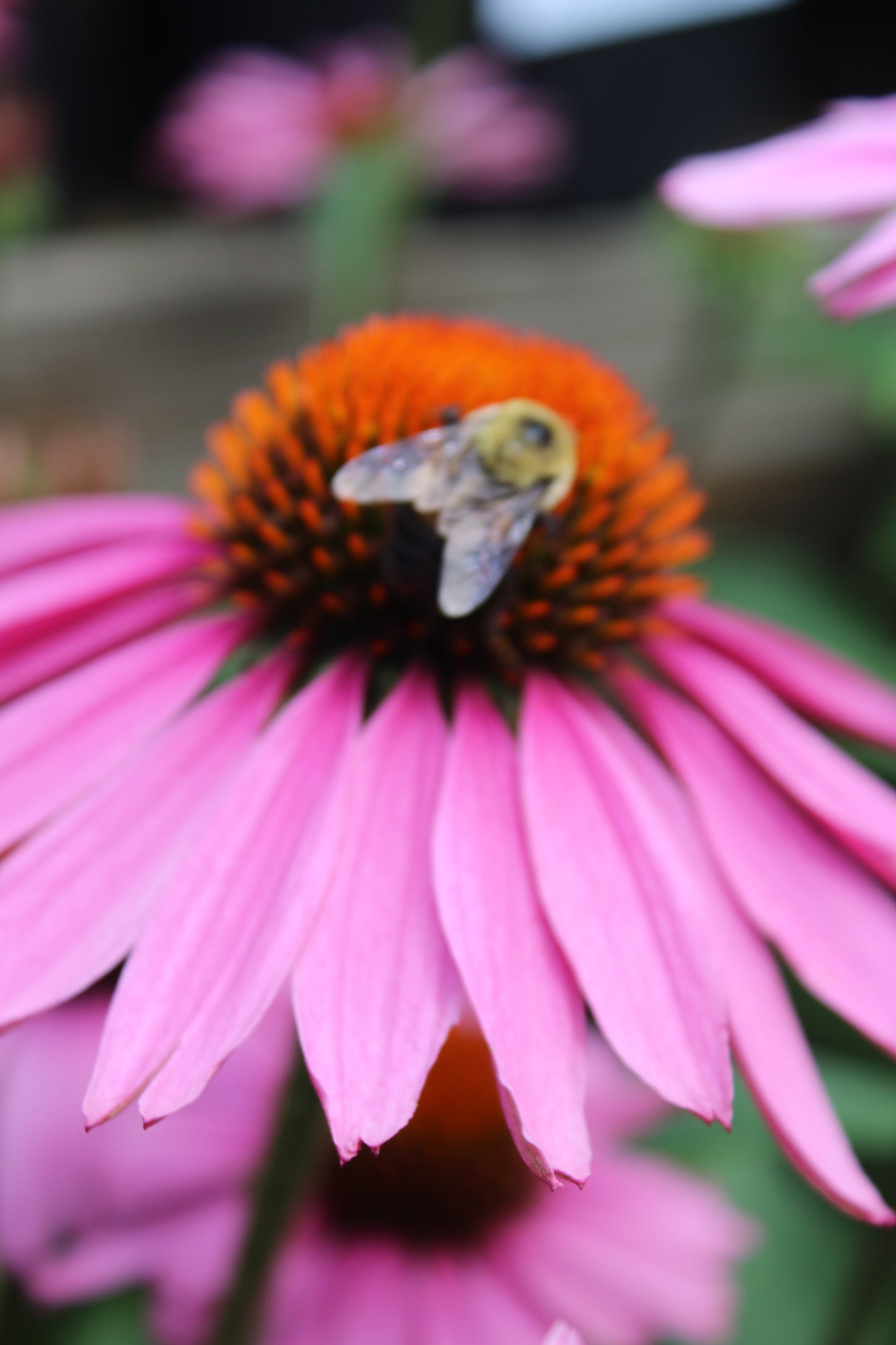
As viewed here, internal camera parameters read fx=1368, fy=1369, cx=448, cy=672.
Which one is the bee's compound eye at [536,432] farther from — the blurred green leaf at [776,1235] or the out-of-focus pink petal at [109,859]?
the blurred green leaf at [776,1235]

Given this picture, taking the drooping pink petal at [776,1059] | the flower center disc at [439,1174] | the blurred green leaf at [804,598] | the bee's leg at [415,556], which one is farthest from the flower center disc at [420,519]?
the blurred green leaf at [804,598]

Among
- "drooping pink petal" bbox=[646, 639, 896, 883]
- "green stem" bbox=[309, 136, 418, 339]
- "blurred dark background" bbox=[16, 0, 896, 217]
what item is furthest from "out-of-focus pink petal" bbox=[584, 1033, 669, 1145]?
"blurred dark background" bbox=[16, 0, 896, 217]

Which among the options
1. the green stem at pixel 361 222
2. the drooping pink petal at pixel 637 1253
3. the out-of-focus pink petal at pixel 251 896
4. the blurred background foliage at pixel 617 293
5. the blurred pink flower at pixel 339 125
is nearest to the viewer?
the out-of-focus pink petal at pixel 251 896

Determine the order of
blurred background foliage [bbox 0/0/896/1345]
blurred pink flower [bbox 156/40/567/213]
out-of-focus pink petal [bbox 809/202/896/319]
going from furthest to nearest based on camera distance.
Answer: blurred pink flower [bbox 156/40/567/213] → blurred background foliage [bbox 0/0/896/1345] → out-of-focus pink petal [bbox 809/202/896/319]

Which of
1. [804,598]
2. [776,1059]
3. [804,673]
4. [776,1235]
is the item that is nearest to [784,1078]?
[776,1059]

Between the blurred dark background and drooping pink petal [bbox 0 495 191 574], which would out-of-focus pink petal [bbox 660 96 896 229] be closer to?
drooping pink petal [bbox 0 495 191 574]

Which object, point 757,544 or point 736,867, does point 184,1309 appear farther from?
point 757,544

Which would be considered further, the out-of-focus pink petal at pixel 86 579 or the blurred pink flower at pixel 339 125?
the blurred pink flower at pixel 339 125
